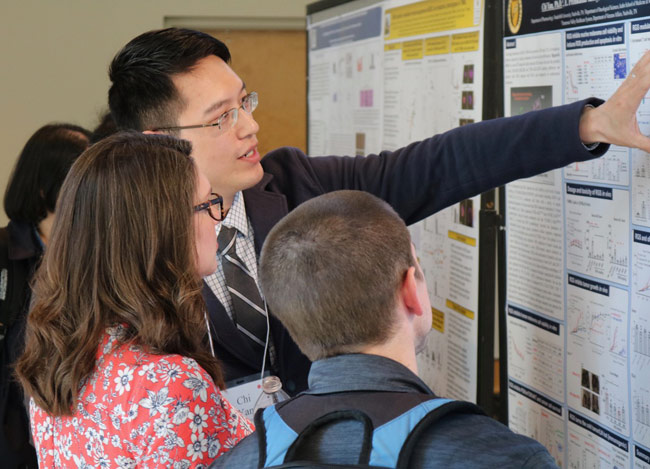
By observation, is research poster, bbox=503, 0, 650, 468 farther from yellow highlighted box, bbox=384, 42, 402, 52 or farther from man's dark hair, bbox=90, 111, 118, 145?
man's dark hair, bbox=90, 111, 118, 145

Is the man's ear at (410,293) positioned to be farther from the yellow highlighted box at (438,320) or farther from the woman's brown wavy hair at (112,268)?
the yellow highlighted box at (438,320)

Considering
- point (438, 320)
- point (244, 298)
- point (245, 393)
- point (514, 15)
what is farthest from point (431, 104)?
point (245, 393)

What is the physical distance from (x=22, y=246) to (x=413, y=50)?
1407 mm

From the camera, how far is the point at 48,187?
259cm

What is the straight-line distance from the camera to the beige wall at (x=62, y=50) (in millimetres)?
5484

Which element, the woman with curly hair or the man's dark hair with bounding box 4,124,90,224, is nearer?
the woman with curly hair

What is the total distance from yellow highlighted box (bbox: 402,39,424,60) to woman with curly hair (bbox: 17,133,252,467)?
1.43m

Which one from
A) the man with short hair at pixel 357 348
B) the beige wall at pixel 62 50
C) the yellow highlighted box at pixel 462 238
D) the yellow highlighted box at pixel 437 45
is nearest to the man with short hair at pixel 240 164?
the yellow highlighted box at pixel 462 238

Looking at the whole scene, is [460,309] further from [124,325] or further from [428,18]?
[124,325]

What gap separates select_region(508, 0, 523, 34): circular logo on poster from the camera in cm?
194

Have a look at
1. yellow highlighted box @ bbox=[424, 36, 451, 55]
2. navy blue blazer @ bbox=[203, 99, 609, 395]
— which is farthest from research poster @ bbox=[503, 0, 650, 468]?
yellow highlighted box @ bbox=[424, 36, 451, 55]

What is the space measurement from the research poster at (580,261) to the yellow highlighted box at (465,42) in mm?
172

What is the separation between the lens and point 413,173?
6.34 feet

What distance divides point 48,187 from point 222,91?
990 millimetres
